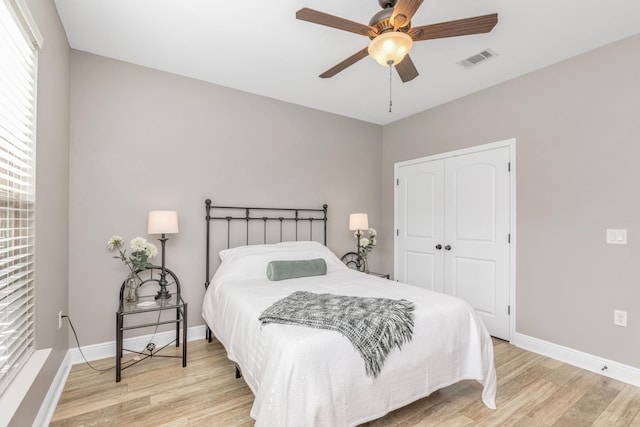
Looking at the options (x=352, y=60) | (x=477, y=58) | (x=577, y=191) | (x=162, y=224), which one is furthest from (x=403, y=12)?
(x=162, y=224)

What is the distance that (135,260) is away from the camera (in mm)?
2639

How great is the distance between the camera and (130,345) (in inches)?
112

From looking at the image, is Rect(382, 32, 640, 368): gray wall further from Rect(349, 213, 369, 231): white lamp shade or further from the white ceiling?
Rect(349, 213, 369, 231): white lamp shade

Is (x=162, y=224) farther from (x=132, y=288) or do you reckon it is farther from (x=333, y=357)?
(x=333, y=357)

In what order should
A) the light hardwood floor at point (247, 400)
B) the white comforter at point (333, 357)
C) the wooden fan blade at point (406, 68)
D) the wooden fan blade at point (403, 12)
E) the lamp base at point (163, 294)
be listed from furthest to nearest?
the lamp base at point (163, 294), the wooden fan blade at point (406, 68), the light hardwood floor at point (247, 400), the wooden fan blade at point (403, 12), the white comforter at point (333, 357)

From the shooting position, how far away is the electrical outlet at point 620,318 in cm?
244

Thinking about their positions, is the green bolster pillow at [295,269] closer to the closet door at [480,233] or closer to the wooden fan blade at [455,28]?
the closet door at [480,233]

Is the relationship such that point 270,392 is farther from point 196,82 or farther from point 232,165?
point 196,82

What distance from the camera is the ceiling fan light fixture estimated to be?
1725 mm

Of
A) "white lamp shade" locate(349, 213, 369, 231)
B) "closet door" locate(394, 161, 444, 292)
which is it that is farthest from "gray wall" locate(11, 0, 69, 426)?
"closet door" locate(394, 161, 444, 292)

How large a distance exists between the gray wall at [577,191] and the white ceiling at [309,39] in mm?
258

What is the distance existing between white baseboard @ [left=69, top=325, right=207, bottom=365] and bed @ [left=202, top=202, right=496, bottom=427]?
46cm

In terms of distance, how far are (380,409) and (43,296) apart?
212 centimetres

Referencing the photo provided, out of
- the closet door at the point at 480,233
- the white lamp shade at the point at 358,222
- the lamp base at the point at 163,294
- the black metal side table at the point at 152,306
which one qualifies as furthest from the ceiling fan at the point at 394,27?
the lamp base at the point at 163,294
